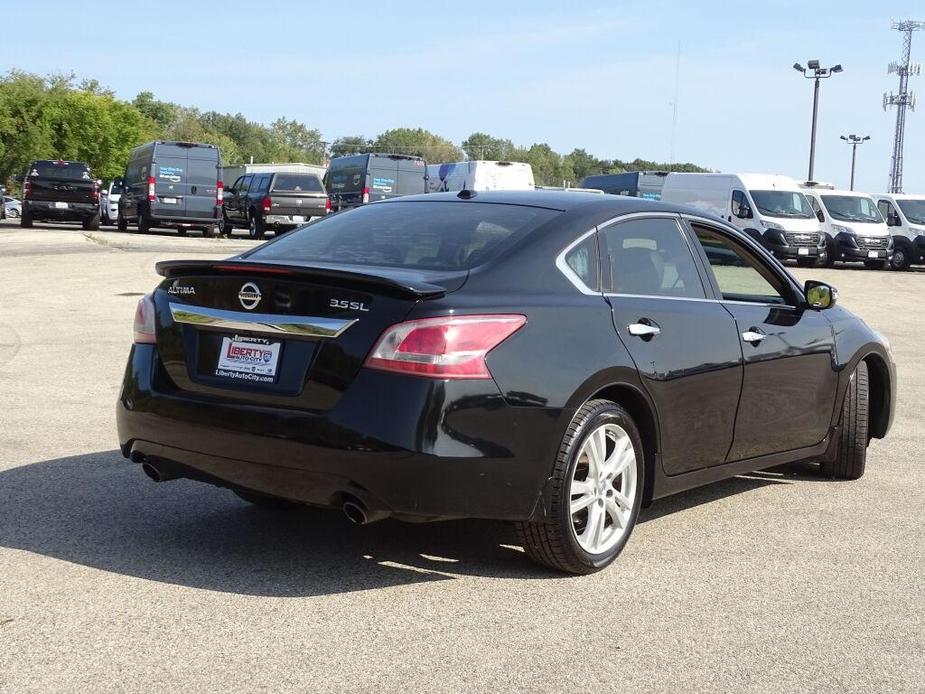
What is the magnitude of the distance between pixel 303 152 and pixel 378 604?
188 m

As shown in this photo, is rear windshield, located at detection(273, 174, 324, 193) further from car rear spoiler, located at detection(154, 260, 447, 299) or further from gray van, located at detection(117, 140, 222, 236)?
car rear spoiler, located at detection(154, 260, 447, 299)

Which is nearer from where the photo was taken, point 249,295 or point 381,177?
point 249,295

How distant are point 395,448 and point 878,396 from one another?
396cm

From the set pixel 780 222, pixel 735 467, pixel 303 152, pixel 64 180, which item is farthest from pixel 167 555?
pixel 303 152

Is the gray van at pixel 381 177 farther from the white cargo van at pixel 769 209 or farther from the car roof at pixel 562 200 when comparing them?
the car roof at pixel 562 200

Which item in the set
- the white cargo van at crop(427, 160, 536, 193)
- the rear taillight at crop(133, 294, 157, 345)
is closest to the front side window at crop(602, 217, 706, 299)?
the rear taillight at crop(133, 294, 157, 345)

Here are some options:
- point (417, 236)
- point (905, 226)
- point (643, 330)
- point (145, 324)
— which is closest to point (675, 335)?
point (643, 330)

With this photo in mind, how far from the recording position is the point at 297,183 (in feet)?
113

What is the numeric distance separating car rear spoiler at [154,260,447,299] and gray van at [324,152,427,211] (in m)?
32.3

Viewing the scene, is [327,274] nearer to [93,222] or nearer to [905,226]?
[905,226]

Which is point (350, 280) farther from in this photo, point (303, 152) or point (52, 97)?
point (303, 152)

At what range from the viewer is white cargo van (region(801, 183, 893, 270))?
111 feet

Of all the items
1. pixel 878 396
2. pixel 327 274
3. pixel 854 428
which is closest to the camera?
pixel 327 274

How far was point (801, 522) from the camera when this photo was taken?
6.18m
